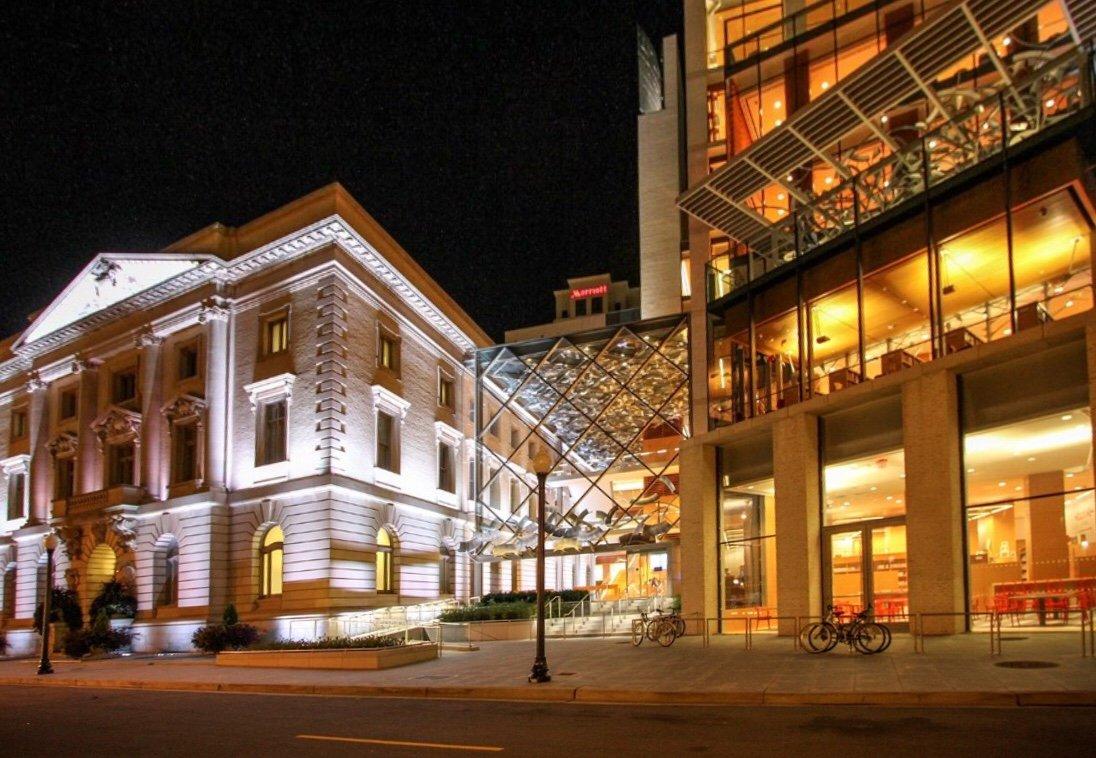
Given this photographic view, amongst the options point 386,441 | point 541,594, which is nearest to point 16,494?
point 386,441

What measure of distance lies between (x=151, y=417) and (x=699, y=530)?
25226mm

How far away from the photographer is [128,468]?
41125 mm

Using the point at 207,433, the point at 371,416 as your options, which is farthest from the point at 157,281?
the point at 371,416

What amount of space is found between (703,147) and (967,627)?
1949cm

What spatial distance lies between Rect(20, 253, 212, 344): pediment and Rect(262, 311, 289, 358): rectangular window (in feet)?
12.5

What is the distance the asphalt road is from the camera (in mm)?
9562

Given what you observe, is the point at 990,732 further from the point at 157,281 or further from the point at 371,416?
the point at 157,281

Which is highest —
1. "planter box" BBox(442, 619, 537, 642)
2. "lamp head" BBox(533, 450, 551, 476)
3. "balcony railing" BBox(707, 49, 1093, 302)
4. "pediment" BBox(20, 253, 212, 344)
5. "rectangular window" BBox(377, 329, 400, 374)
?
"pediment" BBox(20, 253, 212, 344)

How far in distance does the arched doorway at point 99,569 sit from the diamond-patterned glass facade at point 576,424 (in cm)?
1580

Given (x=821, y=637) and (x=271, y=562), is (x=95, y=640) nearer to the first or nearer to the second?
(x=271, y=562)

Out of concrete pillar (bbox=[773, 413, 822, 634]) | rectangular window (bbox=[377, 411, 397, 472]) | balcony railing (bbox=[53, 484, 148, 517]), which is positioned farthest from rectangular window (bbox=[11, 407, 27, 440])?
concrete pillar (bbox=[773, 413, 822, 634])

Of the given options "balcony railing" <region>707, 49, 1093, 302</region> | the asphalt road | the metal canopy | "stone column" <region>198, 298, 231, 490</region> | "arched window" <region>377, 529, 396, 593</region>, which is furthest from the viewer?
"arched window" <region>377, 529, 396, 593</region>

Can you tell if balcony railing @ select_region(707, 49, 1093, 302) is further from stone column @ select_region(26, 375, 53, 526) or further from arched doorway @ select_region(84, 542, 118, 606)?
stone column @ select_region(26, 375, 53, 526)

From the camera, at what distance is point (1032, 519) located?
1850 centimetres
